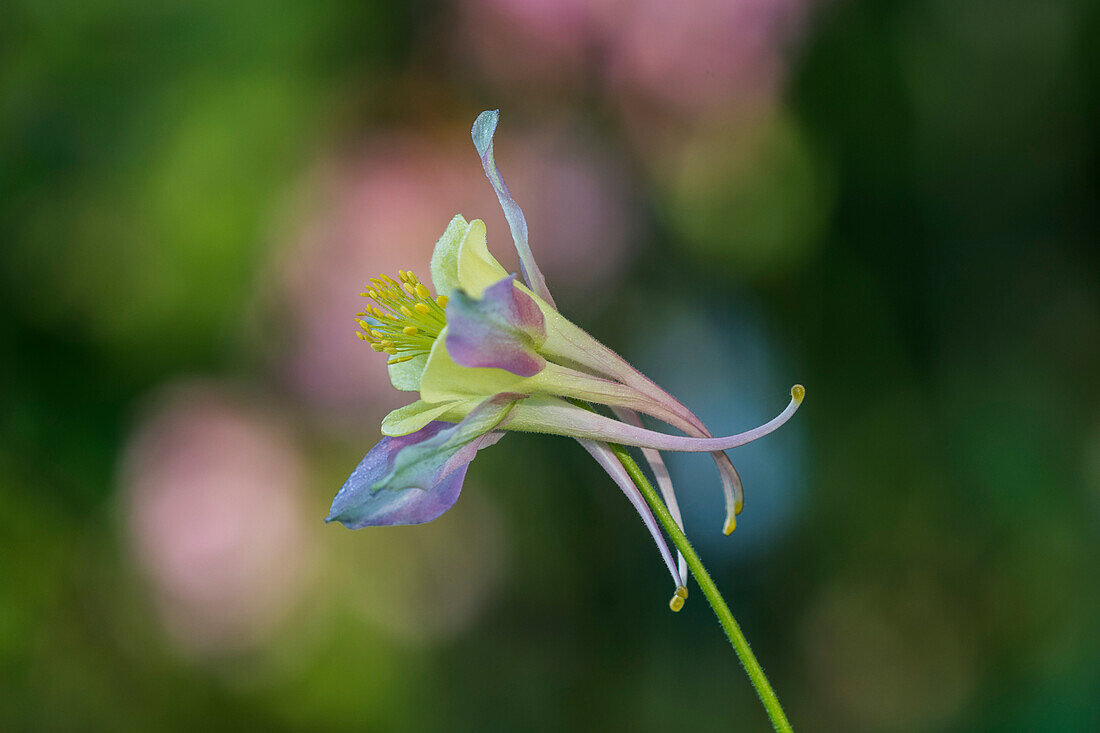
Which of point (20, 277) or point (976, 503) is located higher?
point (20, 277)

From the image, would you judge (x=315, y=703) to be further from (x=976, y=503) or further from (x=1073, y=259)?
(x=1073, y=259)

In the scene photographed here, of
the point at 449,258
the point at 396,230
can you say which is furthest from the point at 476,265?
the point at 396,230

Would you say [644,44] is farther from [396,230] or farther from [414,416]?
[414,416]

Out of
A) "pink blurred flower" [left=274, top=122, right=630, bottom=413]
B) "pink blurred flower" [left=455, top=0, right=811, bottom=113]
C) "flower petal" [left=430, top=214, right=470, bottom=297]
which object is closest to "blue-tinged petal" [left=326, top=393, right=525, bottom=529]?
"flower petal" [left=430, top=214, right=470, bottom=297]

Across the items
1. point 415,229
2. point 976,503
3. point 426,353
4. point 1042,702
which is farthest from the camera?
point 976,503

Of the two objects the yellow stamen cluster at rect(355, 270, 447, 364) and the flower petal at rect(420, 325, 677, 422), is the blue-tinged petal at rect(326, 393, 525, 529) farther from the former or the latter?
the yellow stamen cluster at rect(355, 270, 447, 364)

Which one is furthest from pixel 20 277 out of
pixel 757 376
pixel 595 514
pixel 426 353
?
pixel 426 353
